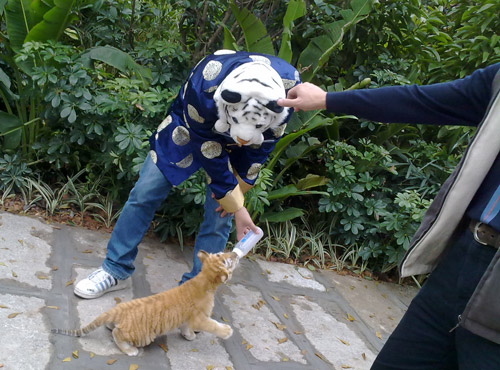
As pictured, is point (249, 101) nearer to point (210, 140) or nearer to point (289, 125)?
point (210, 140)

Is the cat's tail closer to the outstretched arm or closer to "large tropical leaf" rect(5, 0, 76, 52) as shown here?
the outstretched arm

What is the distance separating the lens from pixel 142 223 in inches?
121

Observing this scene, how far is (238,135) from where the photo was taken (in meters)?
2.44

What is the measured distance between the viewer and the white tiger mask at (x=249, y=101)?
93.1 inches

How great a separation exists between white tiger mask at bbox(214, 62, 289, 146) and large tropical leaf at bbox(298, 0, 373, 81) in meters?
1.95

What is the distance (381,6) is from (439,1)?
3.76ft

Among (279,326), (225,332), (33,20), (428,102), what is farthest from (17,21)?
(428,102)

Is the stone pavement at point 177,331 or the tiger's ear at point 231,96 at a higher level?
the tiger's ear at point 231,96

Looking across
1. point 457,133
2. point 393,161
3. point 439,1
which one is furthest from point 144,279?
point 439,1

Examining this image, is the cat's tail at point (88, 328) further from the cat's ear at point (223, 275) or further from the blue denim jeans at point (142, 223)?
the cat's ear at point (223, 275)

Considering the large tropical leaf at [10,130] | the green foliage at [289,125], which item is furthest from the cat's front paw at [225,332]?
the large tropical leaf at [10,130]

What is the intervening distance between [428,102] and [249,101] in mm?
869

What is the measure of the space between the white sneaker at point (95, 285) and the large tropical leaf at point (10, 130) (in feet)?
6.08

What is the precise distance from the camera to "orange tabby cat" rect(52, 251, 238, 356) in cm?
259
